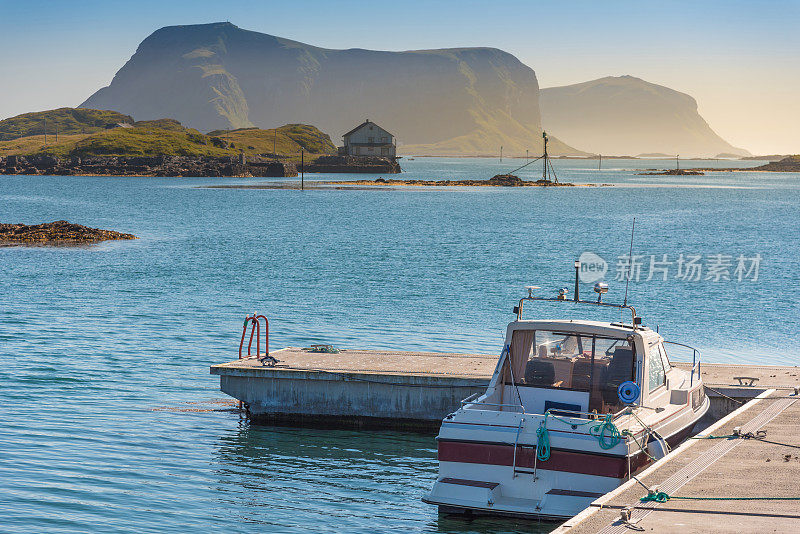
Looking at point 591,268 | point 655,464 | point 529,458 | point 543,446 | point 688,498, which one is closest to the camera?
point 688,498

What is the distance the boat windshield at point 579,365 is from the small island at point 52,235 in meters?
51.2

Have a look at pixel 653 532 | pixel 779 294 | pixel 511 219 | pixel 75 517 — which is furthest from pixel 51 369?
pixel 511 219

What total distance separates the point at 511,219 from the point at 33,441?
3193 inches

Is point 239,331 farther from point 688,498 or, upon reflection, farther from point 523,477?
point 688,498

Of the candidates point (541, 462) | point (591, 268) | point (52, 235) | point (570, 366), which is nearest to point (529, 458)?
point (541, 462)

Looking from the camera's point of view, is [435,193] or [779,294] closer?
[779,294]

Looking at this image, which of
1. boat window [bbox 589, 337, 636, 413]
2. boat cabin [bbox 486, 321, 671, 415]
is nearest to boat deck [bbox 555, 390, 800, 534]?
boat window [bbox 589, 337, 636, 413]

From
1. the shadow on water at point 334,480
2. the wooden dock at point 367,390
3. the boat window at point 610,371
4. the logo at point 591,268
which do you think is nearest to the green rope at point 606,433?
the boat window at point 610,371

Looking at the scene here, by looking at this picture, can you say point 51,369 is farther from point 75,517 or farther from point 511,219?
point 511,219

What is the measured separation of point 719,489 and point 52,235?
5766 cm

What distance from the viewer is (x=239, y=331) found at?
30.2 metres

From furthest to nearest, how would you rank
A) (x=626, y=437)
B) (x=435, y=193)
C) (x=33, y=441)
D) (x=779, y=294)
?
(x=435, y=193) → (x=779, y=294) → (x=33, y=441) → (x=626, y=437)

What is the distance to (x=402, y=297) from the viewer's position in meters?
38.9

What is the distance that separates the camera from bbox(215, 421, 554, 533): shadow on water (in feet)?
48.3
